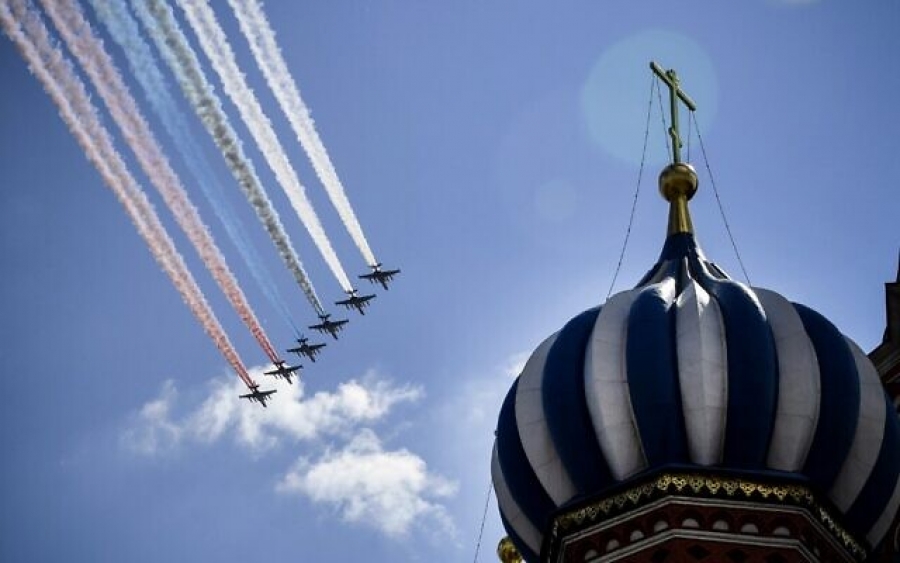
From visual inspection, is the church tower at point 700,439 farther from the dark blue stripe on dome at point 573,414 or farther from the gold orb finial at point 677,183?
the gold orb finial at point 677,183

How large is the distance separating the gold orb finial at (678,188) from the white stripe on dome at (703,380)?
3.47m

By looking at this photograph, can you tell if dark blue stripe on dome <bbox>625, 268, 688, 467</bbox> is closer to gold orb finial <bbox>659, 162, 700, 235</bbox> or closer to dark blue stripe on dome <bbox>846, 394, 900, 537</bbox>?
dark blue stripe on dome <bbox>846, 394, 900, 537</bbox>

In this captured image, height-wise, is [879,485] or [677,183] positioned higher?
[677,183]

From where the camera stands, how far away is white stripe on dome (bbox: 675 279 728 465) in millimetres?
21531

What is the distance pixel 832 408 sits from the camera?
22000 mm

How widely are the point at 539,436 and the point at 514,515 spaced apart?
1.09 metres

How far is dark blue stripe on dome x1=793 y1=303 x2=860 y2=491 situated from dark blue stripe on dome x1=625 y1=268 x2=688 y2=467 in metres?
1.49

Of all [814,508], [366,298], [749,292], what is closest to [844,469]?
[814,508]

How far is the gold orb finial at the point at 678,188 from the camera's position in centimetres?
2595

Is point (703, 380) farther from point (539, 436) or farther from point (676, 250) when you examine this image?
point (676, 250)

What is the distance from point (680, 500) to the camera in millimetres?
21250

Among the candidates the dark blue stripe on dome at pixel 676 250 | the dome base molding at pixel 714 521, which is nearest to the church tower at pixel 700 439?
the dome base molding at pixel 714 521

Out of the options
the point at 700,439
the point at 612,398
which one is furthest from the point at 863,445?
the point at 612,398

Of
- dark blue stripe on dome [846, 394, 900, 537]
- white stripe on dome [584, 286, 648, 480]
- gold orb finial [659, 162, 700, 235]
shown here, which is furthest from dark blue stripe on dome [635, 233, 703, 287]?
dark blue stripe on dome [846, 394, 900, 537]
